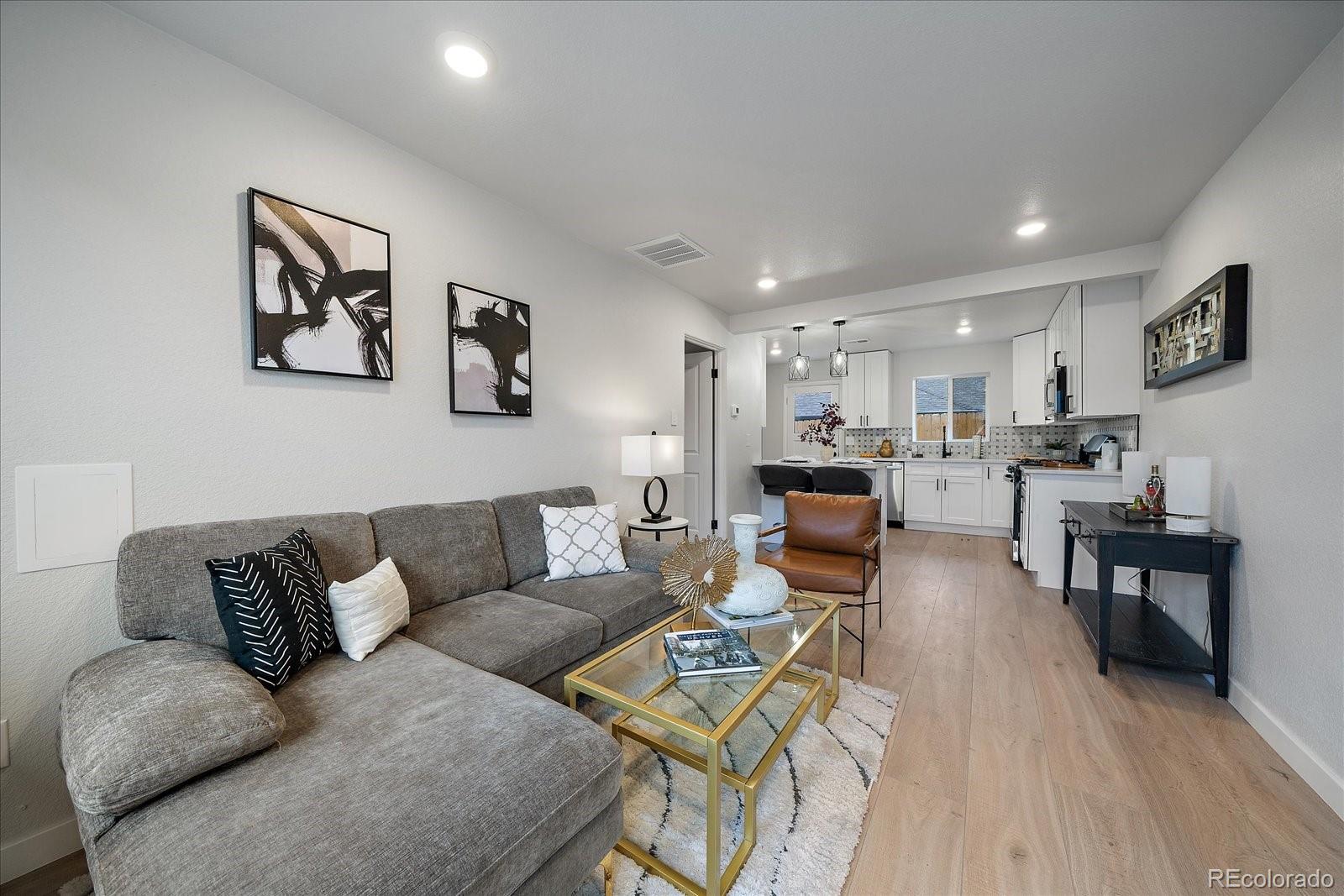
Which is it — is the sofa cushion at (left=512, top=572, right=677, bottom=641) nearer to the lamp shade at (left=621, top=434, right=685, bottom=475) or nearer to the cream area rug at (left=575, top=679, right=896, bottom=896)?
the cream area rug at (left=575, top=679, right=896, bottom=896)

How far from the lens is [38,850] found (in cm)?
134

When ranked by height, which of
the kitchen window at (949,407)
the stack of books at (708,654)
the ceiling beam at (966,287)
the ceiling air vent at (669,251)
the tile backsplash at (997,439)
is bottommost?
the stack of books at (708,654)

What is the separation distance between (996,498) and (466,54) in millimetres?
6366

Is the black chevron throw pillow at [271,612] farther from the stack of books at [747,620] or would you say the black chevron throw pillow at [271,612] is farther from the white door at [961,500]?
the white door at [961,500]

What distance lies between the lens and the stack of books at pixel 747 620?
1877 mm

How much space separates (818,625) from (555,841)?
3.88ft

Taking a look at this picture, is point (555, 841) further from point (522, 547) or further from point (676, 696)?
point (522, 547)

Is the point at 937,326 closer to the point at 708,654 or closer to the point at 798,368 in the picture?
the point at 798,368

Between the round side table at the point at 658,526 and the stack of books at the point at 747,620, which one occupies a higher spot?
the round side table at the point at 658,526

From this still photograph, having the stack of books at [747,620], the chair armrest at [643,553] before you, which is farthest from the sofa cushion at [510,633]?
the chair armrest at [643,553]

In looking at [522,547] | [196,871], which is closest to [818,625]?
[522,547]

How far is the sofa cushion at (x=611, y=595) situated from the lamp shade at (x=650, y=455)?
2.61 feet

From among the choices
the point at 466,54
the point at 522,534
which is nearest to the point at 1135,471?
the point at 522,534

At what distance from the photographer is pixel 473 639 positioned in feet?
5.59
